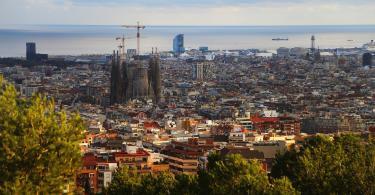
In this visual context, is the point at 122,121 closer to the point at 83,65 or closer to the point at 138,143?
the point at 138,143

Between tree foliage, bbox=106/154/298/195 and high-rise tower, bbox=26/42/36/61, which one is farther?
high-rise tower, bbox=26/42/36/61

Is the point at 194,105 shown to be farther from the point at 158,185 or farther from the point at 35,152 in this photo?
the point at 35,152

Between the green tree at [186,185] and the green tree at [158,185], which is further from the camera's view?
the green tree at [158,185]

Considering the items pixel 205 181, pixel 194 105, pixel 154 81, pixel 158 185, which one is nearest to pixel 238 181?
pixel 205 181

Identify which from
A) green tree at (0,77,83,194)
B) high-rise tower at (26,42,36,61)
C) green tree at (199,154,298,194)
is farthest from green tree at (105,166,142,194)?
high-rise tower at (26,42,36,61)

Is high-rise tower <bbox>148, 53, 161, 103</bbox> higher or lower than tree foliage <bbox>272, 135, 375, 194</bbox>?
lower

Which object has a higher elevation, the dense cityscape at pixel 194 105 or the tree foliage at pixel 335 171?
the tree foliage at pixel 335 171

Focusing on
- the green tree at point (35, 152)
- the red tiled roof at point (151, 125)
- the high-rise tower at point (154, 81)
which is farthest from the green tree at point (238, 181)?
the high-rise tower at point (154, 81)

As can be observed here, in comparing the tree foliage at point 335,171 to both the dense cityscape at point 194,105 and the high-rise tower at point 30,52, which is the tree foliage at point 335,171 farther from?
the high-rise tower at point 30,52

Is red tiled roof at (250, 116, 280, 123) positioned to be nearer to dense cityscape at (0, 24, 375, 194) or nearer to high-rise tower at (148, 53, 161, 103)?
dense cityscape at (0, 24, 375, 194)
